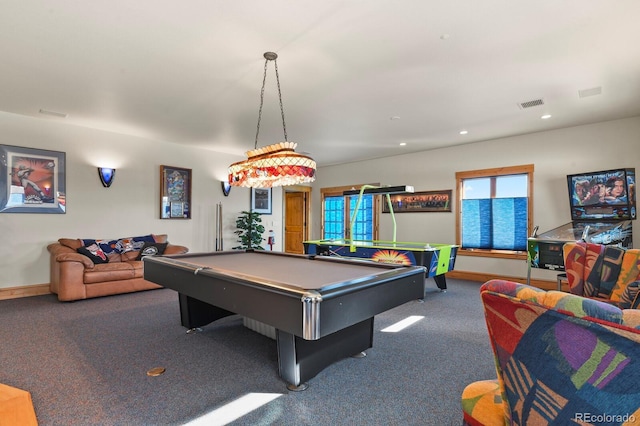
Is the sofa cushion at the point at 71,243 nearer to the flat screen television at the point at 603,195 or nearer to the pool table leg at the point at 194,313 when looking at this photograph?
the pool table leg at the point at 194,313

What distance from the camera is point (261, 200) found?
783cm

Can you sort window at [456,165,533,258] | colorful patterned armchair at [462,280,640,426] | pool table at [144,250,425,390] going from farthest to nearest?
window at [456,165,533,258], pool table at [144,250,425,390], colorful patterned armchair at [462,280,640,426]

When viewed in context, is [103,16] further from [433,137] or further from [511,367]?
[433,137]

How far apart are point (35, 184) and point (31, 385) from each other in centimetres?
381

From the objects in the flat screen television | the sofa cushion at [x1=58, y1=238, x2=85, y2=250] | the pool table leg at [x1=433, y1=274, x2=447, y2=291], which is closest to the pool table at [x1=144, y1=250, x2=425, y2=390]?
the sofa cushion at [x1=58, y1=238, x2=85, y2=250]

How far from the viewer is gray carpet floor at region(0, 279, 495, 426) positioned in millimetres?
1926

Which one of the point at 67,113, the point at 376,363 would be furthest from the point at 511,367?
the point at 67,113

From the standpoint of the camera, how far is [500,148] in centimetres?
590

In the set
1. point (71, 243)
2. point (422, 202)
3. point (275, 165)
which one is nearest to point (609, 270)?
point (275, 165)

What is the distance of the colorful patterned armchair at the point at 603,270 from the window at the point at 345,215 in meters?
4.88

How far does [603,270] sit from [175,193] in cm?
640

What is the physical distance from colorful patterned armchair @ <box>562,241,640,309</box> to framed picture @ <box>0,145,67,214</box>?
6700mm

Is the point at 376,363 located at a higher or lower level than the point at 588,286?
lower

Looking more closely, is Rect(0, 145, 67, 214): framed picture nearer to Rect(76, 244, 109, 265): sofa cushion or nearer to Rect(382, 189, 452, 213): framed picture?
Rect(76, 244, 109, 265): sofa cushion
